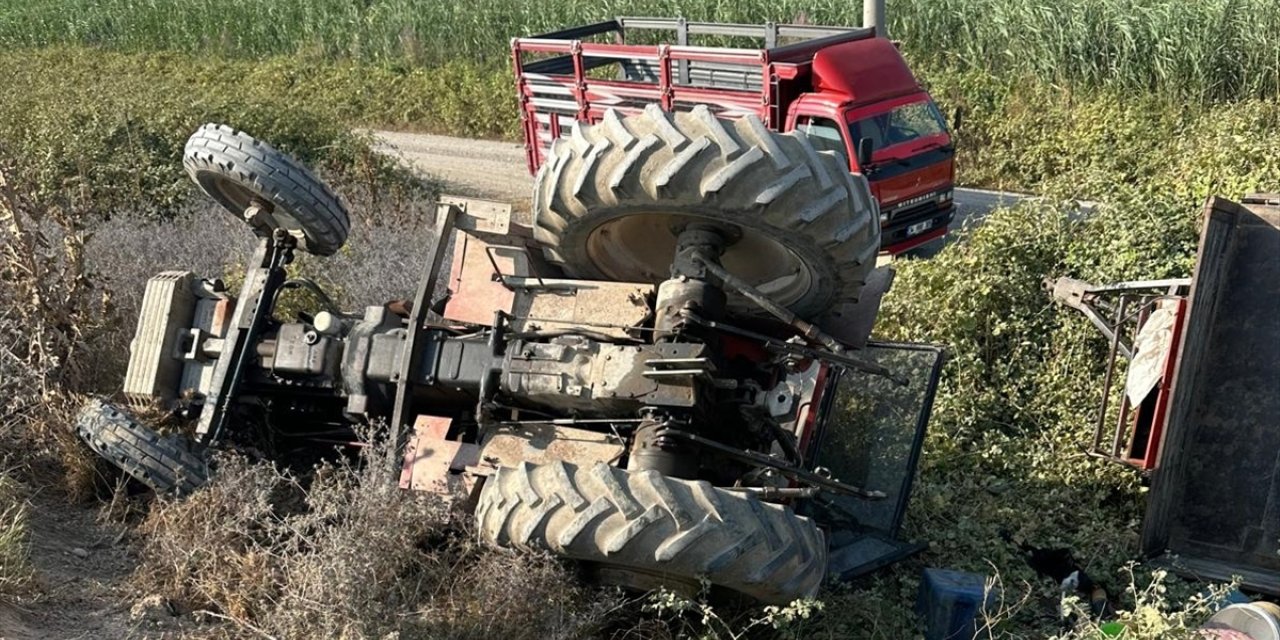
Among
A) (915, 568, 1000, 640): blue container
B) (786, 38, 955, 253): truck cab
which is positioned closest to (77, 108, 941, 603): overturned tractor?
(915, 568, 1000, 640): blue container

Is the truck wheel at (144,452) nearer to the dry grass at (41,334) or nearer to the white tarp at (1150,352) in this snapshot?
the dry grass at (41,334)

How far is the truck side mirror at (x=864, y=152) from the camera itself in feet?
39.4

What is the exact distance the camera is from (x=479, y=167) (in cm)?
1780

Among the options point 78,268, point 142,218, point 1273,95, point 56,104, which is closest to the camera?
point 78,268

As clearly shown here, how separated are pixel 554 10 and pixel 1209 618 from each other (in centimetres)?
1765

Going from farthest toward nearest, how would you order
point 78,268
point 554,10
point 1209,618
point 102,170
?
1. point 554,10
2. point 102,170
3. point 78,268
4. point 1209,618

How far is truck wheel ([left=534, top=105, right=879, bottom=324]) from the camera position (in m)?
4.92

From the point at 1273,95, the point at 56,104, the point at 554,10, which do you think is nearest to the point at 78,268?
the point at 56,104

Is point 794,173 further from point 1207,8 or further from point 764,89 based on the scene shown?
point 1207,8

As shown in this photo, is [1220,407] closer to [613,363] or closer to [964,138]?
[613,363]

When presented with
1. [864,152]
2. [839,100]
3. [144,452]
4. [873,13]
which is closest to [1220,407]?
[144,452]

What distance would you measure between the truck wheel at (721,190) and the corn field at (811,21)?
12078 mm

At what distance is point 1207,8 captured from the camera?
16.1 meters

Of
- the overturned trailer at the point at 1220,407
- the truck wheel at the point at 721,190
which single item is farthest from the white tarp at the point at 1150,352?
the truck wheel at the point at 721,190
